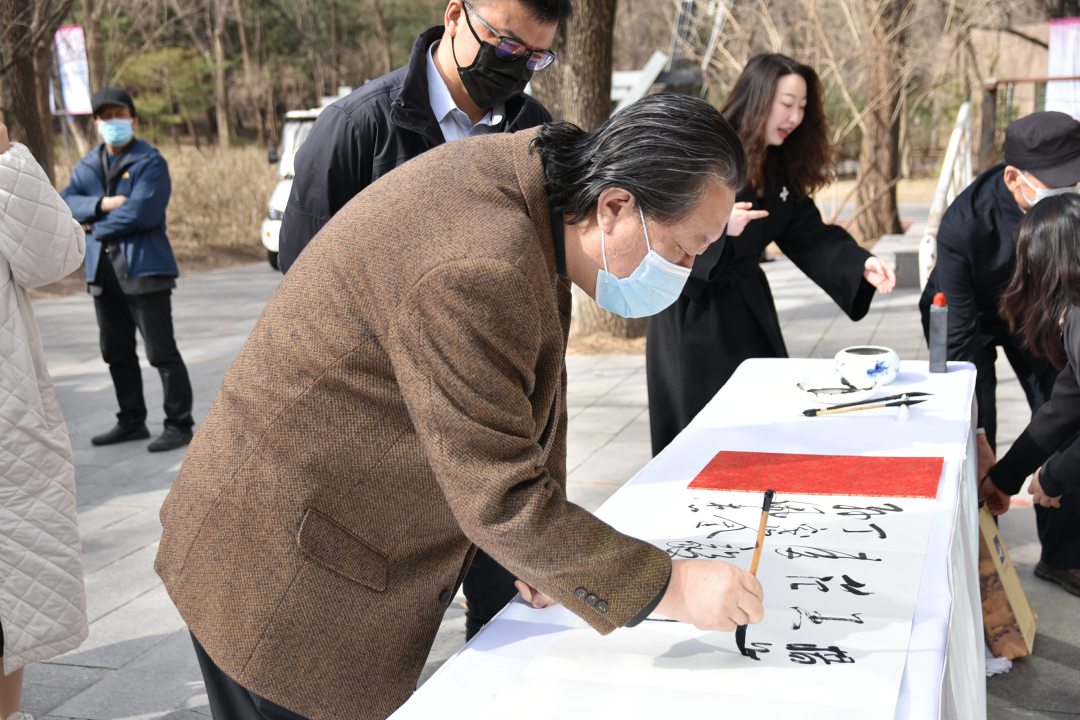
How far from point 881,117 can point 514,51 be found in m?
9.18

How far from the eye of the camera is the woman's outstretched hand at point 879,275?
2818mm

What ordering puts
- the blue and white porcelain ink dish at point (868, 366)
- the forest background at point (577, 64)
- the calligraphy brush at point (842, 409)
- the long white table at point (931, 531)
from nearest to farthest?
the long white table at point (931, 531) → the calligraphy brush at point (842, 409) → the blue and white porcelain ink dish at point (868, 366) → the forest background at point (577, 64)

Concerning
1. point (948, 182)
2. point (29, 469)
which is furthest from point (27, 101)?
point (29, 469)

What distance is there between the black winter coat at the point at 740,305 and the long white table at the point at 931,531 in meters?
0.17

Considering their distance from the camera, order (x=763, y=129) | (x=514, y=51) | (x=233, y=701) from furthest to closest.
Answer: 1. (x=763, y=129)
2. (x=514, y=51)
3. (x=233, y=701)

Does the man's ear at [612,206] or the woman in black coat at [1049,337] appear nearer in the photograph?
the man's ear at [612,206]

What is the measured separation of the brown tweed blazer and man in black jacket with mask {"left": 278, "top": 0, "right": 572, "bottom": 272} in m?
0.92

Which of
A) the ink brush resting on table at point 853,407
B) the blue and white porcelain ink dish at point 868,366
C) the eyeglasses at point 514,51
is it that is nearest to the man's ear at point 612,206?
the eyeglasses at point 514,51

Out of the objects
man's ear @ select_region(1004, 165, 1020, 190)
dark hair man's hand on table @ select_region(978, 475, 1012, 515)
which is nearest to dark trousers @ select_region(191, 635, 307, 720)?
dark hair man's hand on table @ select_region(978, 475, 1012, 515)

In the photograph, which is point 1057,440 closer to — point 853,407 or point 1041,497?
point 1041,497

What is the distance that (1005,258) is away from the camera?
287 centimetres

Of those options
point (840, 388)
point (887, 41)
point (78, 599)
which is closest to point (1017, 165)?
point (840, 388)

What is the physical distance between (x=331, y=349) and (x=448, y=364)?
0.18 metres

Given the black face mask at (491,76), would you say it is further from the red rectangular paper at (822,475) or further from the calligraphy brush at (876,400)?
the calligraphy brush at (876,400)
